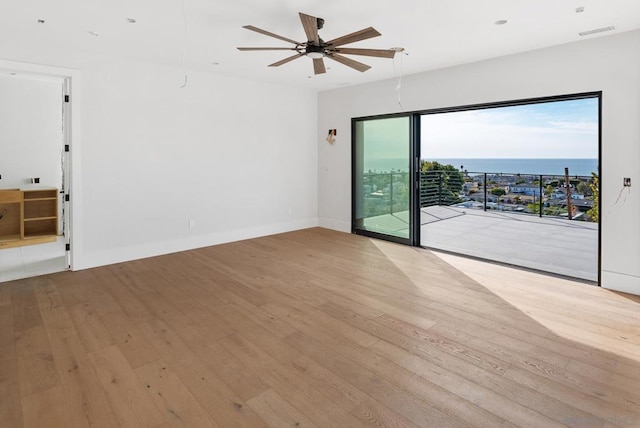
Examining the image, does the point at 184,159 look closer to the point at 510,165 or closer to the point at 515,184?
the point at 515,184

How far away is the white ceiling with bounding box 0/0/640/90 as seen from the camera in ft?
10.5

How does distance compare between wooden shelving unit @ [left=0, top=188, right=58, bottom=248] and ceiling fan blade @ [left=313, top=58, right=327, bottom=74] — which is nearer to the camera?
ceiling fan blade @ [left=313, top=58, right=327, bottom=74]

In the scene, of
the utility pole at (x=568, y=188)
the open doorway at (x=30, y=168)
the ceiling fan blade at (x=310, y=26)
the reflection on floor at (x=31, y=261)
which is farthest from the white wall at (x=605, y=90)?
the open doorway at (x=30, y=168)

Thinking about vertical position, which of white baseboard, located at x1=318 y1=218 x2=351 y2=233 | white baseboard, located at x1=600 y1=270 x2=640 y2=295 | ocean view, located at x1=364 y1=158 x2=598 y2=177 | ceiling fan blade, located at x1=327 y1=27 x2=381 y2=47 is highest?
ceiling fan blade, located at x1=327 y1=27 x2=381 y2=47

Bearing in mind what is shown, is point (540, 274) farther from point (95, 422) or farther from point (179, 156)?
point (179, 156)

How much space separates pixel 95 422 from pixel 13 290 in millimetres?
2992

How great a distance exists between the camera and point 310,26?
3000 mm

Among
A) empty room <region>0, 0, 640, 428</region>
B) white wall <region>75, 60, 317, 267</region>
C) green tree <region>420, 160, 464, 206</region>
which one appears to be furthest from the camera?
green tree <region>420, 160, 464, 206</region>

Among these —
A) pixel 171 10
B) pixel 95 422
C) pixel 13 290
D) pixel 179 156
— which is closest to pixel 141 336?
pixel 95 422

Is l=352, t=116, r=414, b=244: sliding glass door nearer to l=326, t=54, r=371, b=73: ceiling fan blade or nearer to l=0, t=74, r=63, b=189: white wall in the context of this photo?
l=326, t=54, r=371, b=73: ceiling fan blade

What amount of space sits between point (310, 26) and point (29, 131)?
6.26 metres

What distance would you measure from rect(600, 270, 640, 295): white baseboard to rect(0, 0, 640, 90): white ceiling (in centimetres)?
256

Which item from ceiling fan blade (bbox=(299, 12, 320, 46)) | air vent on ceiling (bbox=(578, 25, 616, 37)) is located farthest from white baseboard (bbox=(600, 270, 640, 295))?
ceiling fan blade (bbox=(299, 12, 320, 46))

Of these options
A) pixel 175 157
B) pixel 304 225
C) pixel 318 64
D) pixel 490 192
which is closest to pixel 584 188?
pixel 490 192
